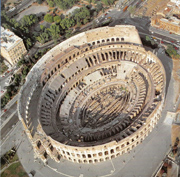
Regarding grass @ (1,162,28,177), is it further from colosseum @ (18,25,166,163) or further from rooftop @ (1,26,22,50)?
rooftop @ (1,26,22,50)

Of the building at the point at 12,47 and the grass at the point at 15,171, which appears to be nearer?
the grass at the point at 15,171

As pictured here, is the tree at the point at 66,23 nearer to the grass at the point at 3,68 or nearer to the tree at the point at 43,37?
the tree at the point at 43,37

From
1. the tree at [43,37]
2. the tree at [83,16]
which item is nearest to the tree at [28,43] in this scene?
the tree at [43,37]

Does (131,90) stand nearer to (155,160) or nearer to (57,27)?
(155,160)

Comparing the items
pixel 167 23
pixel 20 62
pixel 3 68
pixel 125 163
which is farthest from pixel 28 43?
pixel 125 163

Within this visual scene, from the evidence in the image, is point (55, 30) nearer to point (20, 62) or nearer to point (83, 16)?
point (83, 16)

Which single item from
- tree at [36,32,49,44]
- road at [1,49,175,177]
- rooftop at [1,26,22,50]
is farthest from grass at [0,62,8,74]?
road at [1,49,175,177]
